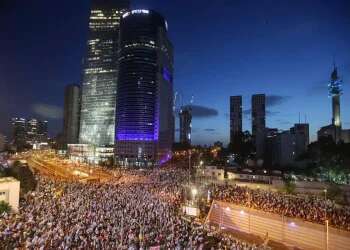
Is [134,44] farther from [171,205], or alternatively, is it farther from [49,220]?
[49,220]

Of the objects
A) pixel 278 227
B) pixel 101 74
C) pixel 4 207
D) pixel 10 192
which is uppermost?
pixel 101 74

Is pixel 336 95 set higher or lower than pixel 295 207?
higher

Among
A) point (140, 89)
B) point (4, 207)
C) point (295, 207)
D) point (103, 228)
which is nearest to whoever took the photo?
point (103, 228)

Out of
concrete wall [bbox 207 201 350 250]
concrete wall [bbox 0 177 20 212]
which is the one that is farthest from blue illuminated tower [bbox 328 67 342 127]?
concrete wall [bbox 0 177 20 212]

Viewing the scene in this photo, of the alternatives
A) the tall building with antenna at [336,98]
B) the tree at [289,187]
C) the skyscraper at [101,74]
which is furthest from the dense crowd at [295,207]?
the skyscraper at [101,74]

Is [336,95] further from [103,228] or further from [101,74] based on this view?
[103,228]

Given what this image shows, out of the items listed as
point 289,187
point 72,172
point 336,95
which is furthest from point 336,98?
point 72,172
